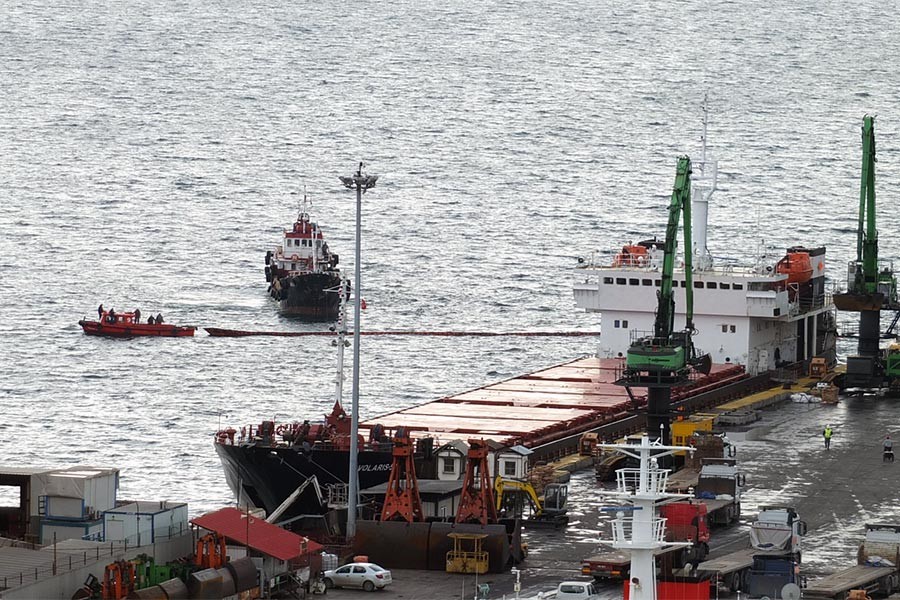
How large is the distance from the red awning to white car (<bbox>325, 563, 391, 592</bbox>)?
0.96 meters

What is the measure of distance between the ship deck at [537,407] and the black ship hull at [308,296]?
5967 cm

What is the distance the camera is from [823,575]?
169ft

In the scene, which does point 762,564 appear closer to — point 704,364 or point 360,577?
point 360,577

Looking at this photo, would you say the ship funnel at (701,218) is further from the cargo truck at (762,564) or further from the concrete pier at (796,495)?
Answer: the cargo truck at (762,564)

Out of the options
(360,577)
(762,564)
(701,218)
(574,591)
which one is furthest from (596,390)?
(574,591)

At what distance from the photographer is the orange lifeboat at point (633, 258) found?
8644 centimetres

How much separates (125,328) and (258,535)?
278ft

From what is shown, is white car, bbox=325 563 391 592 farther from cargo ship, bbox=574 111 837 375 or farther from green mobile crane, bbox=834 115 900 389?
green mobile crane, bbox=834 115 900 389

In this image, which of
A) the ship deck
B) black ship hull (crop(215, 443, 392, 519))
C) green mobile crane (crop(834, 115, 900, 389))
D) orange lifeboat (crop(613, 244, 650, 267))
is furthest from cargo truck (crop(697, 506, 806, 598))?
orange lifeboat (crop(613, 244, 650, 267))

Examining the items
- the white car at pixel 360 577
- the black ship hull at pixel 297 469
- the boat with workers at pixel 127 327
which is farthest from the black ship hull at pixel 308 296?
the white car at pixel 360 577

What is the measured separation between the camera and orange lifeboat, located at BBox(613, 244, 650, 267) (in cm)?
Answer: 8644

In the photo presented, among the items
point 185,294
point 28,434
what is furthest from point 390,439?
point 185,294

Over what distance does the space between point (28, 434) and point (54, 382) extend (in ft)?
59.6

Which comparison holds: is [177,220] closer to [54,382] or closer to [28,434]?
[54,382]
